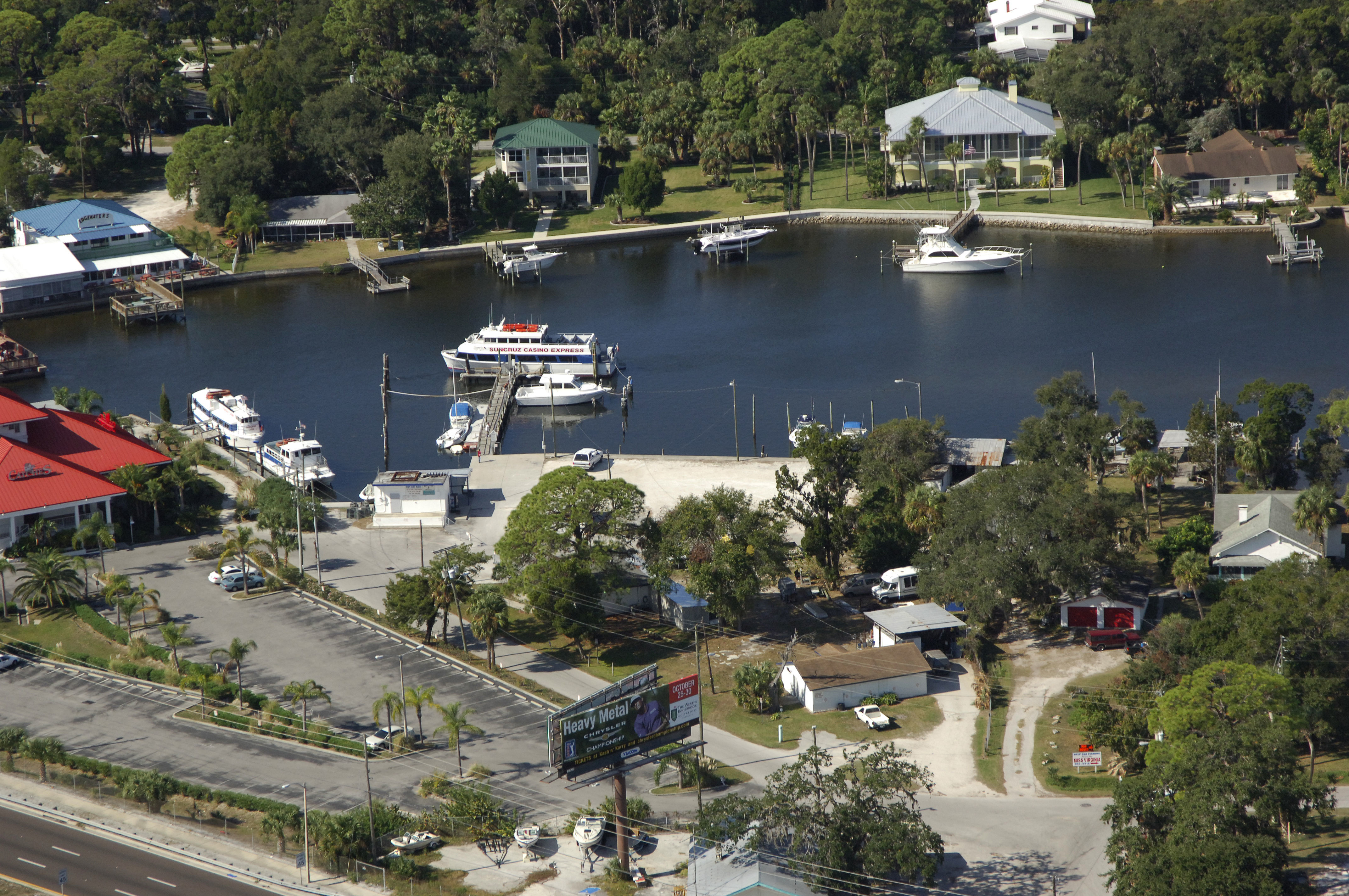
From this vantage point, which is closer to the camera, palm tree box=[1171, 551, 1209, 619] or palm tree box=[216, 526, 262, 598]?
palm tree box=[1171, 551, 1209, 619]

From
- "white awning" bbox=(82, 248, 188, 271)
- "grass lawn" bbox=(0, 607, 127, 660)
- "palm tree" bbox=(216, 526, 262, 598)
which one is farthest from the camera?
"white awning" bbox=(82, 248, 188, 271)

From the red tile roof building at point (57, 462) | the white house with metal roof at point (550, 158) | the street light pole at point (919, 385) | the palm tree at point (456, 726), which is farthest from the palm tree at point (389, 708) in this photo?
the white house with metal roof at point (550, 158)

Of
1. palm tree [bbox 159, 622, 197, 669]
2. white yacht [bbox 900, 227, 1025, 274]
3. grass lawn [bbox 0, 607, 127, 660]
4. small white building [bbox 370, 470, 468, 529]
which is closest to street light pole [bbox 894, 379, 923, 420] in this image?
white yacht [bbox 900, 227, 1025, 274]

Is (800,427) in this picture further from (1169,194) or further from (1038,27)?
Result: (1038,27)

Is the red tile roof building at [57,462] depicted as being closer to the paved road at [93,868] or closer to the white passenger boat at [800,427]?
the paved road at [93,868]

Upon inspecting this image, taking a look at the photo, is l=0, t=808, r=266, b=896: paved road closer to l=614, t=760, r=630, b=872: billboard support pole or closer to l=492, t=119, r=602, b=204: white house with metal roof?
l=614, t=760, r=630, b=872: billboard support pole

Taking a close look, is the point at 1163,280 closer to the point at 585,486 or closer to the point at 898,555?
the point at 898,555

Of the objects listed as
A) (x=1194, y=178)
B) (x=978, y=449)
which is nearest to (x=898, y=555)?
(x=978, y=449)

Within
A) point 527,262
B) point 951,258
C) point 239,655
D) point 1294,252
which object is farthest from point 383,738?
point 1294,252
